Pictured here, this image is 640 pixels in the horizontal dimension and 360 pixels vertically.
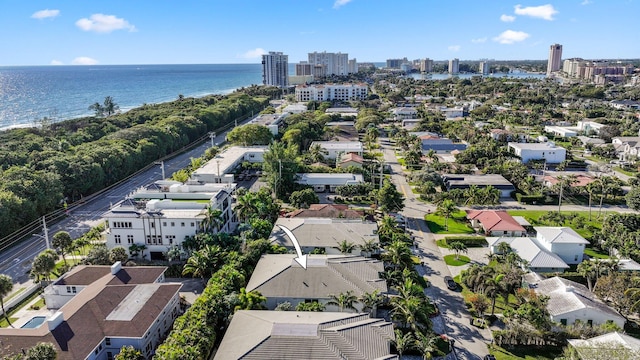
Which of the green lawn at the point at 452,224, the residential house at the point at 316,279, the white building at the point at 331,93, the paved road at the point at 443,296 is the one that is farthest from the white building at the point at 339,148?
the white building at the point at 331,93

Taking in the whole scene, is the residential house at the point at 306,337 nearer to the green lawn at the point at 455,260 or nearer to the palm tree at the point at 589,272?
the green lawn at the point at 455,260

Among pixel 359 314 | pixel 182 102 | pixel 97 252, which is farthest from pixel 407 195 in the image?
pixel 182 102

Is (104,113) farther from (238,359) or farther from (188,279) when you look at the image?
(238,359)

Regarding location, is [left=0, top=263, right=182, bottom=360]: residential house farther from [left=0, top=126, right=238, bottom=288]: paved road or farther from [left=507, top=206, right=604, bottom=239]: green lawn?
[left=507, top=206, right=604, bottom=239]: green lawn

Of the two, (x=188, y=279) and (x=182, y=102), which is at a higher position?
(x=182, y=102)

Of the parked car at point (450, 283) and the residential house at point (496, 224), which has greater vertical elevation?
the residential house at point (496, 224)

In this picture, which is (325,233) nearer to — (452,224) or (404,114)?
(452,224)
